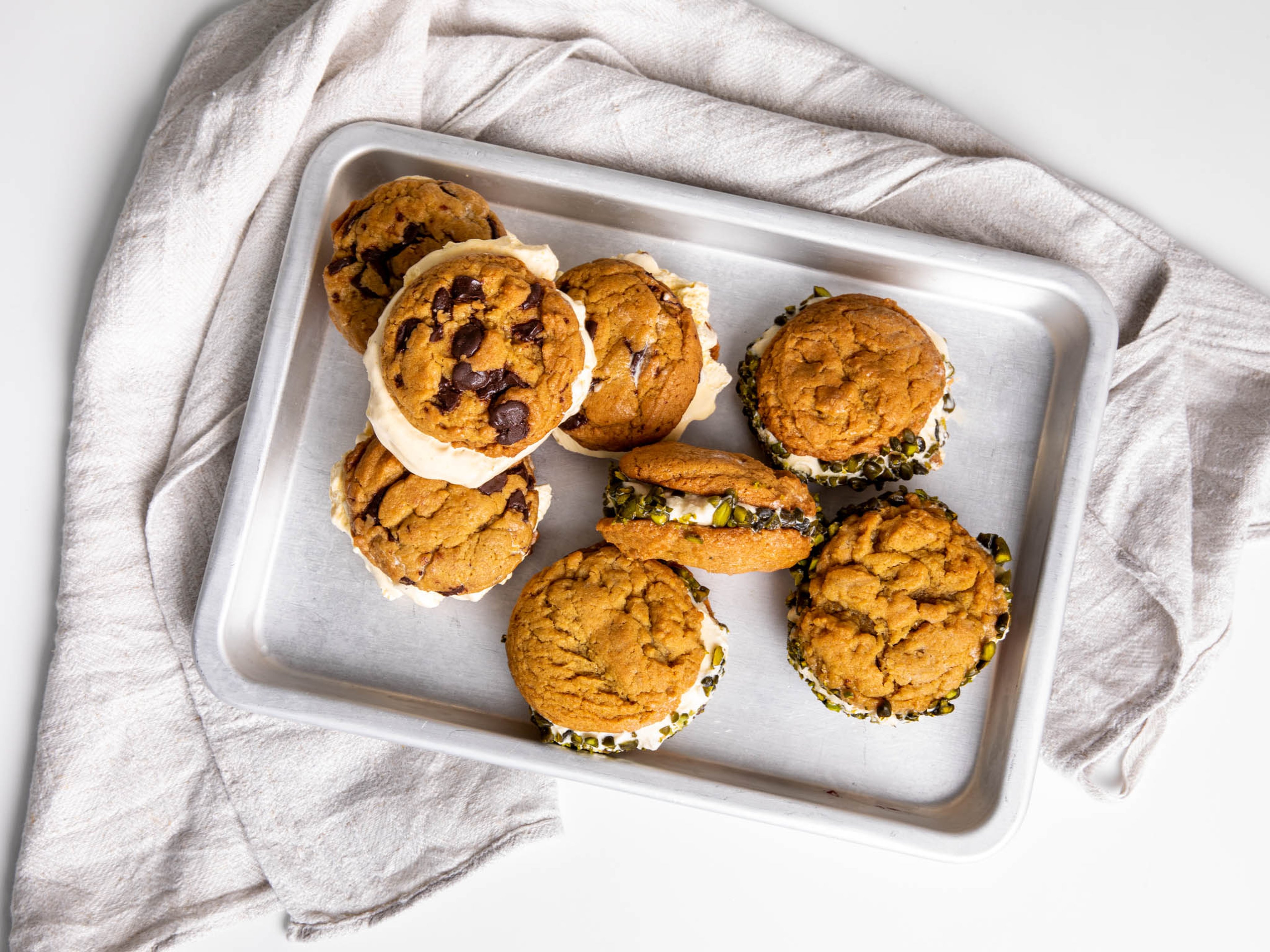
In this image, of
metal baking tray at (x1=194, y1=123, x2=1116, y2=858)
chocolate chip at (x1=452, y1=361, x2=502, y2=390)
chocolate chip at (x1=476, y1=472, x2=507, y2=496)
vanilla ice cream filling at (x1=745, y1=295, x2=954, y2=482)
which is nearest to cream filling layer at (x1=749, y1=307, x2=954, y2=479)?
vanilla ice cream filling at (x1=745, y1=295, x2=954, y2=482)

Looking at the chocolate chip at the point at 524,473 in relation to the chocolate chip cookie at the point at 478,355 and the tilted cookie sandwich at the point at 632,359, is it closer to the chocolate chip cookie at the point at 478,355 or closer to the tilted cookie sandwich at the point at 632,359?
the tilted cookie sandwich at the point at 632,359

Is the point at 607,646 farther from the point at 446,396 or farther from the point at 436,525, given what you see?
the point at 446,396

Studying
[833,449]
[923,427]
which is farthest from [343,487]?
[923,427]

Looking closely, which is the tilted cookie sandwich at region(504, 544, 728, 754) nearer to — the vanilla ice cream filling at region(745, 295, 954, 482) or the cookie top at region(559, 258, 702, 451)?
the cookie top at region(559, 258, 702, 451)

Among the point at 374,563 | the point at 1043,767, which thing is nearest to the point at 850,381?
the point at 374,563

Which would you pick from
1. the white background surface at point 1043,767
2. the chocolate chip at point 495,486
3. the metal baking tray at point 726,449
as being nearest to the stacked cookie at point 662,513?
the chocolate chip at point 495,486

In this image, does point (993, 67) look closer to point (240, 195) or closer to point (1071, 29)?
point (1071, 29)
